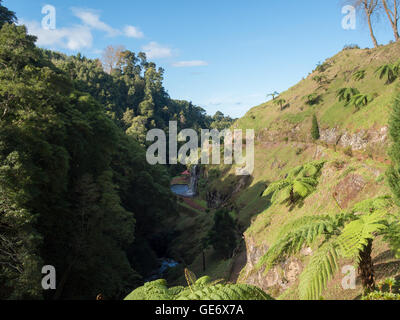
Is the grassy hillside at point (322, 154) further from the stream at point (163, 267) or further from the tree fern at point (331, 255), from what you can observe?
the stream at point (163, 267)

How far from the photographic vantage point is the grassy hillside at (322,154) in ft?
28.7

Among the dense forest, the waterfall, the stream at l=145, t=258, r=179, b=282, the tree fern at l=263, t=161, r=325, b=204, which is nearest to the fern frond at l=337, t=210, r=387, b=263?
the tree fern at l=263, t=161, r=325, b=204

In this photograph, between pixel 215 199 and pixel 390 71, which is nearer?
pixel 390 71

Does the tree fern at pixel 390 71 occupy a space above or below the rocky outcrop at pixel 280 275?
above

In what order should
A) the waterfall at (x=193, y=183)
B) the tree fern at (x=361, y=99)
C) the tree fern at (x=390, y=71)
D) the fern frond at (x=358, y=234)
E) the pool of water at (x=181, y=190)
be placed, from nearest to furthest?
1. the fern frond at (x=358, y=234)
2. the tree fern at (x=390, y=71)
3. the tree fern at (x=361, y=99)
4. the waterfall at (x=193, y=183)
5. the pool of water at (x=181, y=190)

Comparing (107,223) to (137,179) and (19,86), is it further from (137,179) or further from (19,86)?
(137,179)

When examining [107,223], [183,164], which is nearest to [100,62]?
Result: [183,164]

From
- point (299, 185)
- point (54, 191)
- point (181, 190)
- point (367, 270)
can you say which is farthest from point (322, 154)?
point (181, 190)

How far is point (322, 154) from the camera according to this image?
21906 mm

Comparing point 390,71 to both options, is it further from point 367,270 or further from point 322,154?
point 367,270

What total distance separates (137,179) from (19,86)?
863 inches

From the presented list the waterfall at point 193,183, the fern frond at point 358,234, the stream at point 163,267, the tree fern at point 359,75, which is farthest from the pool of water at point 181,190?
the fern frond at point 358,234

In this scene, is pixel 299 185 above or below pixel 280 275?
above

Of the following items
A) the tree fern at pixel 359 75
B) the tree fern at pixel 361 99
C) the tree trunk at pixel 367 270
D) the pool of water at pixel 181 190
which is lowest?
the pool of water at pixel 181 190
